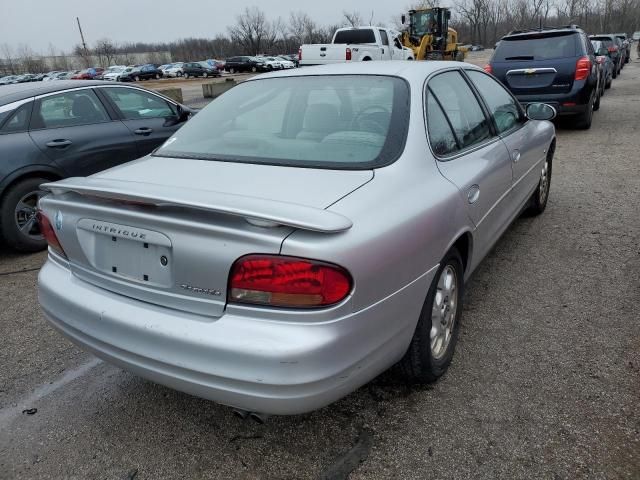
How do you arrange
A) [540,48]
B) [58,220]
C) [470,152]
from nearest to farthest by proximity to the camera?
[58,220] → [470,152] → [540,48]

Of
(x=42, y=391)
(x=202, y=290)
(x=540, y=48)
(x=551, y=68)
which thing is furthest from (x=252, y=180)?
(x=540, y=48)

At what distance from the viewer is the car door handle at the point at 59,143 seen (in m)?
5.00

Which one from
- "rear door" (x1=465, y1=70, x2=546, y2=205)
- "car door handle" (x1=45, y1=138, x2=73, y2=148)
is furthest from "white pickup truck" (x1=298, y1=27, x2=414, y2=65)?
"rear door" (x1=465, y1=70, x2=546, y2=205)

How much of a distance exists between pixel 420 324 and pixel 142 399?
147 centimetres

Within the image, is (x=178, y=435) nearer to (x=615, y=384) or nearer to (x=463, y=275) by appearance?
(x=463, y=275)

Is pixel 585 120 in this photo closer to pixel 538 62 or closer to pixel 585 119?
pixel 585 119

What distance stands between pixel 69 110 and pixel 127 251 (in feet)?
12.7

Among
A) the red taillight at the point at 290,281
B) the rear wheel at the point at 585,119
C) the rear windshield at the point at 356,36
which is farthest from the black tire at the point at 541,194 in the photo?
the rear windshield at the point at 356,36

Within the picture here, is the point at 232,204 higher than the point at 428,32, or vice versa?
the point at 428,32

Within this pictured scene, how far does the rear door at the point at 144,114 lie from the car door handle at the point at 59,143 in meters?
0.70

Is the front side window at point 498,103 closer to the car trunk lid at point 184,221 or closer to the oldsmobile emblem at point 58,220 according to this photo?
the car trunk lid at point 184,221

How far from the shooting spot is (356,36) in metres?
21.8

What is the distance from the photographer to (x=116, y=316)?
211 cm

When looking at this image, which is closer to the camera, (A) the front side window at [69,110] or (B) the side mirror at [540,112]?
(B) the side mirror at [540,112]
